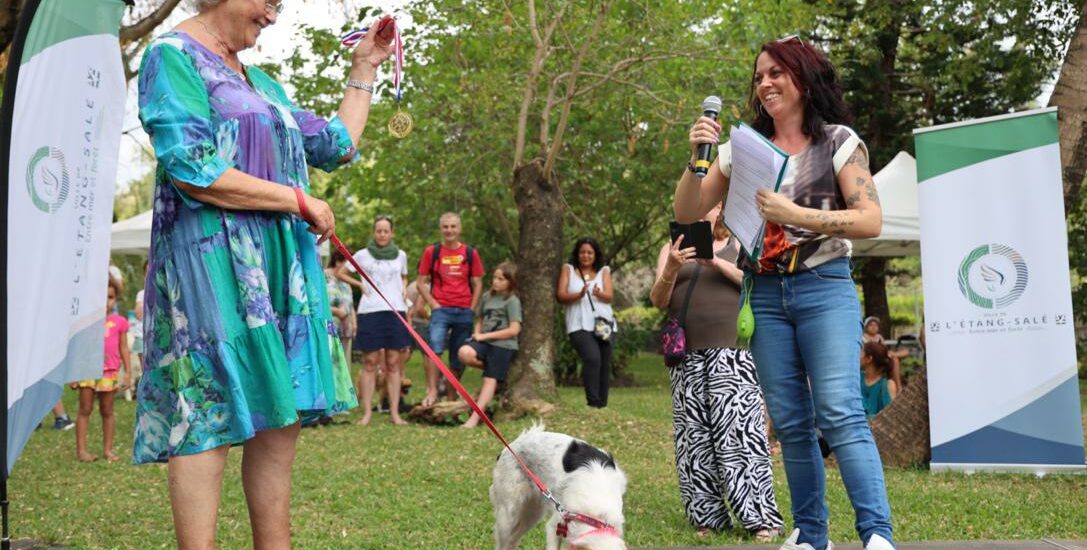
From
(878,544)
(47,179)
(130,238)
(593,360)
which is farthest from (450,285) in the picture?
(878,544)

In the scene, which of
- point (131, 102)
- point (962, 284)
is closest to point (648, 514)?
point (962, 284)

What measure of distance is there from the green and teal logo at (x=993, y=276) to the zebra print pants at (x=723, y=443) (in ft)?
9.10

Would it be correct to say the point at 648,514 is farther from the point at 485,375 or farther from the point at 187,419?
the point at 485,375

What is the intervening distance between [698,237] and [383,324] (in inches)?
257

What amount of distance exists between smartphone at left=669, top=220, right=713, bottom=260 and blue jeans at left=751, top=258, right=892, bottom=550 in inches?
56.8

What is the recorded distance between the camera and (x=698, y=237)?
547cm

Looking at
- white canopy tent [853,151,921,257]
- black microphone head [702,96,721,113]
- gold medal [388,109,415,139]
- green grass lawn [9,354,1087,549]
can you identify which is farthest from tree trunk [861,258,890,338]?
gold medal [388,109,415,139]

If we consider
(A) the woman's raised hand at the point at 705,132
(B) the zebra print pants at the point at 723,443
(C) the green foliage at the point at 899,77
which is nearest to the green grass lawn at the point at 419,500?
(B) the zebra print pants at the point at 723,443

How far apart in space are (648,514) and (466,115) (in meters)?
12.6

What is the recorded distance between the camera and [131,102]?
12984 mm

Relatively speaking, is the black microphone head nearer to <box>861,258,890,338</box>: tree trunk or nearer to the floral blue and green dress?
the floral blue and green dress

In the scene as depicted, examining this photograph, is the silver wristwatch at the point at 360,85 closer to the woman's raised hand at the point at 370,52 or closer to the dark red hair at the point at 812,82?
the woman's raised hand at the point at 370,52

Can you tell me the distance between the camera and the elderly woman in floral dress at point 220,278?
2816mm

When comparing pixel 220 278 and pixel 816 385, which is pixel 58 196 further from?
pixel 816 385
